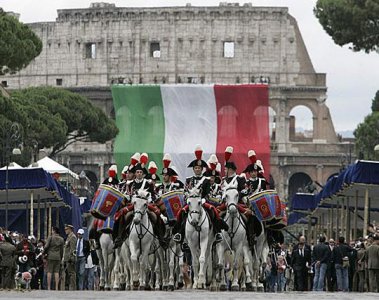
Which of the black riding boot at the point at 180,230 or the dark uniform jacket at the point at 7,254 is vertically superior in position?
the black riding boot at the point at 180,230

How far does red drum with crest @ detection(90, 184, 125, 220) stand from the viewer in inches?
1593

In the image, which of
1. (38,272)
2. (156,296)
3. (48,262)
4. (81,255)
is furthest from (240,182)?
(38,272)

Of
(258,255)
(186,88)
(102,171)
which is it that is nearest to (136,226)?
(258,255)

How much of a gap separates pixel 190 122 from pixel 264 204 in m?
89.4

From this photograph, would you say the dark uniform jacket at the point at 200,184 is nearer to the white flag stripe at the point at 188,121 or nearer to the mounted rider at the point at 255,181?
the mounted rider at the point at 255,181

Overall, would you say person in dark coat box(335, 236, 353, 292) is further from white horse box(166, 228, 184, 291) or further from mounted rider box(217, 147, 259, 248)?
mounted rider box(217, 147, 259, 248)

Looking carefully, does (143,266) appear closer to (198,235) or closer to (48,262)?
(198,235)

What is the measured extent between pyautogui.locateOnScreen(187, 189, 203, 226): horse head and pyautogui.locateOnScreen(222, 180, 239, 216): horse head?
1.77ft

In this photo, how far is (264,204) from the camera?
3978 cm

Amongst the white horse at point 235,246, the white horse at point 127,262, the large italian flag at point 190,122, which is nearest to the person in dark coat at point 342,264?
the white horse at point 235,246

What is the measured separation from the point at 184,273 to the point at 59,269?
14.2 ft

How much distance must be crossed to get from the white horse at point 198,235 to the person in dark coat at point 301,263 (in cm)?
1016

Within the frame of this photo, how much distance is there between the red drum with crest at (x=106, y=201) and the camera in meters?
40.5

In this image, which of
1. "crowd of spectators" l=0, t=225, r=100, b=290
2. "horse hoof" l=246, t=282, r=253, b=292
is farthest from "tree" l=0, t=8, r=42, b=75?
"horse hoof" l=246, t=282, r=253, b=292
